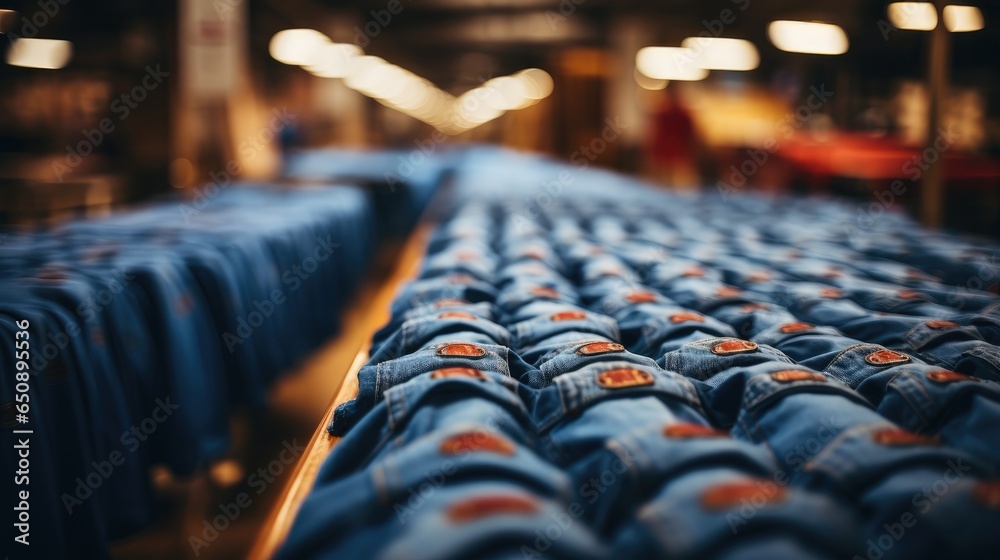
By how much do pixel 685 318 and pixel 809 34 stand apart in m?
9.18

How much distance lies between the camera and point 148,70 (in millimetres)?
7980

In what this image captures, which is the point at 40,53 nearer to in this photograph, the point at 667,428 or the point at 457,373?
the point at 457,373

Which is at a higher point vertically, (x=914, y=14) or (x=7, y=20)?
(x=7, y=20)

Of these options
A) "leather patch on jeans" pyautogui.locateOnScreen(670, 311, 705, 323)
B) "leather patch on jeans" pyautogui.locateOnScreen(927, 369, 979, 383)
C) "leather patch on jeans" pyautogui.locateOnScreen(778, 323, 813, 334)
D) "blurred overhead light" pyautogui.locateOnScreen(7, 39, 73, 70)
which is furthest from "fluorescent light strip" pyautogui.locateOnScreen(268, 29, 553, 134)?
"leather patch on jeans" pyautogui.locateOnScreen(927, 369, 979, 383)

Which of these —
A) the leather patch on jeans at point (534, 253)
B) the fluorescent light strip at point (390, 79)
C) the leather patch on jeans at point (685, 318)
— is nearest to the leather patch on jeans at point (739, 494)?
the leather patch on jeans at point (685, 318)

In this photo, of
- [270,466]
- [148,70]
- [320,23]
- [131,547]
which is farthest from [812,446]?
[320,23]

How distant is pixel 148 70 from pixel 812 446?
28.6ft

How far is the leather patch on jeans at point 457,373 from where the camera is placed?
121 centimetres

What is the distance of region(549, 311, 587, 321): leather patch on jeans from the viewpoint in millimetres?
1654

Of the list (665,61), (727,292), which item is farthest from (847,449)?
(665,61)

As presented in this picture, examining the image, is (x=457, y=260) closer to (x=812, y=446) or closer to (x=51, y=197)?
(x=812, y=446)

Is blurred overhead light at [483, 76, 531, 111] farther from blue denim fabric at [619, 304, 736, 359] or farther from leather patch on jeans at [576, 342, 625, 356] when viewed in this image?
leather patch on jeans at [576, 342, 625, 356]

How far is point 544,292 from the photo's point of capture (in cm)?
197

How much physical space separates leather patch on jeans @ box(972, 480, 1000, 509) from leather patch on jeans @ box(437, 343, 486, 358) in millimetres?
821
